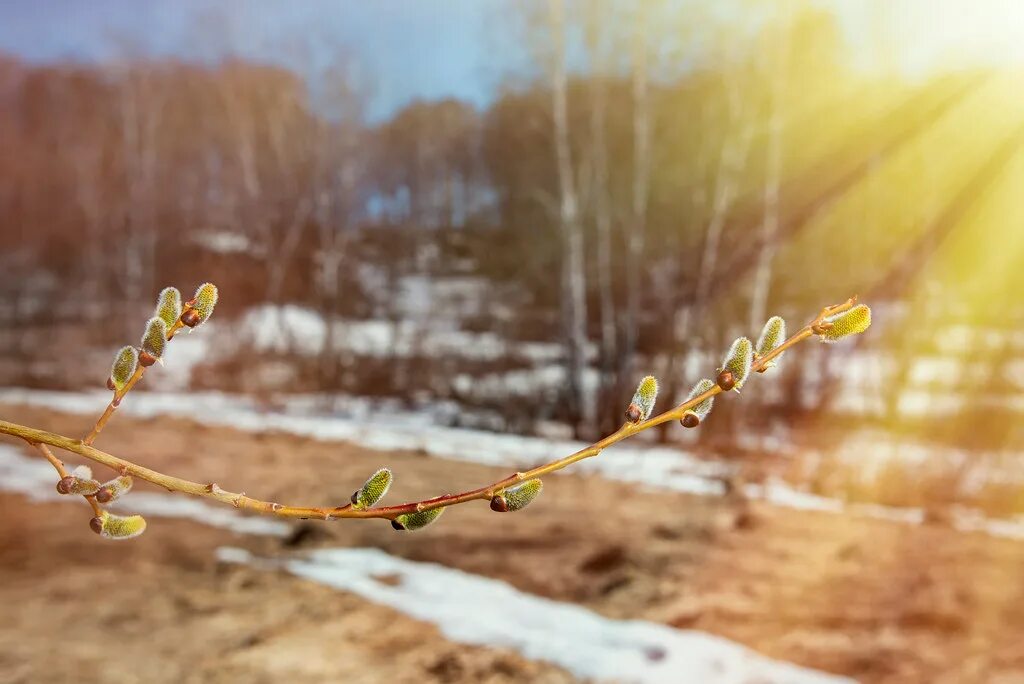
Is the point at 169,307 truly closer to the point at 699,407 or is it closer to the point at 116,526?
the point at 116,526

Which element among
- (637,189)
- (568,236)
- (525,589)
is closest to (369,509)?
(525,589)

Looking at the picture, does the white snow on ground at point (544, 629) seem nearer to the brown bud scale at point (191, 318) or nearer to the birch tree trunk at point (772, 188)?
the brown bud scale at point (191, 318)

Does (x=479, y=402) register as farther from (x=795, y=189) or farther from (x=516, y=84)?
(x=795, y=189)

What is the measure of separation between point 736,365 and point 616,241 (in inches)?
191

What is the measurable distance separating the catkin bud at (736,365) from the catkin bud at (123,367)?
26 centimetres

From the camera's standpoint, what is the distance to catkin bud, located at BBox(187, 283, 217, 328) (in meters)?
0.36

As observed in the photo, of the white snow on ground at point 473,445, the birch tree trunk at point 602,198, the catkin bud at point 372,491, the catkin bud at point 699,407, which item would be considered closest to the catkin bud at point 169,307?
the catkin bud at point 372,491

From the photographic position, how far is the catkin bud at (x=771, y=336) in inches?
13.8

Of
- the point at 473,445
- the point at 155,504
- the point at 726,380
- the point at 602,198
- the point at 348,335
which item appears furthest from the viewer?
the point at 348,335

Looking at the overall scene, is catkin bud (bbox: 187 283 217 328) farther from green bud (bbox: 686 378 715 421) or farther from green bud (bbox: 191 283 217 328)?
green bud (bbox: 686 378 715 421)

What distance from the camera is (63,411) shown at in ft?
14.8

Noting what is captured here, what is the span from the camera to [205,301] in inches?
14.7

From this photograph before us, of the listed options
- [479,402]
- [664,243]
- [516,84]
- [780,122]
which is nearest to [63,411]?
[479,402]

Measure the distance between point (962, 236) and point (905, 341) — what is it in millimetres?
771
